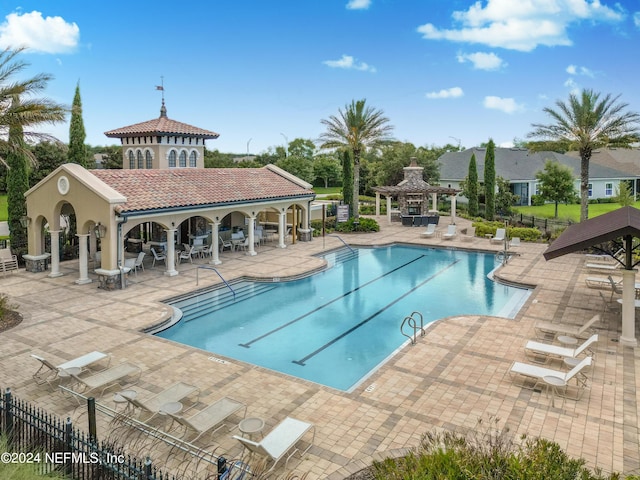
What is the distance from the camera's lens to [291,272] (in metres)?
A: 21.5

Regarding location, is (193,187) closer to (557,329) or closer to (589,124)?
(557,329)

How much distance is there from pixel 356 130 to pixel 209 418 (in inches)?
1173

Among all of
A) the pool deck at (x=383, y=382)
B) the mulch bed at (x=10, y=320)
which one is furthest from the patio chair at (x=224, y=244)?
the mulch bed at (x=10, y=320)

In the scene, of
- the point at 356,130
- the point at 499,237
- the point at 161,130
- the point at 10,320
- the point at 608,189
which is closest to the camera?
the point at 10,320

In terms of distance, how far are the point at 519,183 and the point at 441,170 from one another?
825 centimetres

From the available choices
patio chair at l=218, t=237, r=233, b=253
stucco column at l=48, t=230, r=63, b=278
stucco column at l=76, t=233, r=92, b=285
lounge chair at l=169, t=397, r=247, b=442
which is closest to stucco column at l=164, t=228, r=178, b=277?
stucco column at l=76, t=233, r=92, b=285

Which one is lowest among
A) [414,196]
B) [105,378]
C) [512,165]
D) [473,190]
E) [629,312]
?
[105,378]

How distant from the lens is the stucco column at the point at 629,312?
40.6 feet

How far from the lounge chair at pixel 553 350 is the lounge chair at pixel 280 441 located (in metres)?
6.13

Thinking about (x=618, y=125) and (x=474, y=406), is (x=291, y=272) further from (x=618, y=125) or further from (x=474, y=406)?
(x=618, y=125)

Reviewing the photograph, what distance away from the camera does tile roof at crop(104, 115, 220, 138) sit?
25.6 m

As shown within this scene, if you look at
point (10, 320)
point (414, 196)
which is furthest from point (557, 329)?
point (414, 196)

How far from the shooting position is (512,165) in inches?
2040

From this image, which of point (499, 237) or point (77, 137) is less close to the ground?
point (77, 137)
